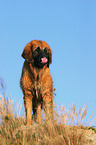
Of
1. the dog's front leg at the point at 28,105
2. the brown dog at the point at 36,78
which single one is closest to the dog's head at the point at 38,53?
the brown dog at the point at 36,78

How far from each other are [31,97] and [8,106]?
2.21 feet

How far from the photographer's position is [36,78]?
7.84 metres

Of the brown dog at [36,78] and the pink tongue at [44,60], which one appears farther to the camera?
the brown dog at [36,78]

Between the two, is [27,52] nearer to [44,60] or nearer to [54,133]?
[44,60]

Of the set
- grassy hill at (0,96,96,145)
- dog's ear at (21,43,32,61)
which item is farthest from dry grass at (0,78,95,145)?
dog's ear at (21,43,32,61)

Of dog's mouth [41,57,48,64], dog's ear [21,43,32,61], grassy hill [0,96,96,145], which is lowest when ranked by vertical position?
grassy hill [0,96,96,145]

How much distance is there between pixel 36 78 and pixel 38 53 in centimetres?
74

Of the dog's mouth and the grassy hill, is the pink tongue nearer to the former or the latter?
the dog's mouth

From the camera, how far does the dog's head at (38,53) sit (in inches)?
294

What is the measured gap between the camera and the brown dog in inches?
300

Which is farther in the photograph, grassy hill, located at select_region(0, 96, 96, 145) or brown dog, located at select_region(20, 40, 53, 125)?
brown dog, located at select_region(20, 40, 53, 125)

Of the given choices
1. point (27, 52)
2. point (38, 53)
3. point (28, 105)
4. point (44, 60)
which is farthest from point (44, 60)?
point (28, 105)

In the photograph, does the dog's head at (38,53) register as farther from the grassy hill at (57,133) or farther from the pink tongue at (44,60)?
the grassy hill at (57,133)

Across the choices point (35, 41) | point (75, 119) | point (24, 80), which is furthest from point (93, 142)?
point (35, 41)
